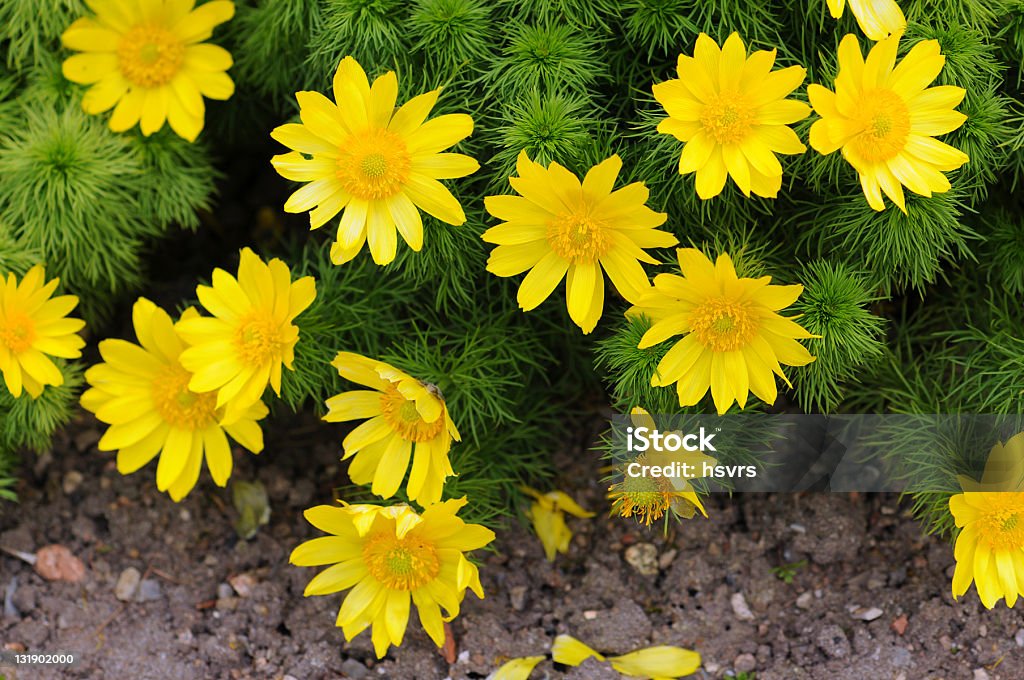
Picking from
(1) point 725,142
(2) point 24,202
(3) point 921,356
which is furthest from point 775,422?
(2) point 24,202

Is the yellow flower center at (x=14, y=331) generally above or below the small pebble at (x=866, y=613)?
above

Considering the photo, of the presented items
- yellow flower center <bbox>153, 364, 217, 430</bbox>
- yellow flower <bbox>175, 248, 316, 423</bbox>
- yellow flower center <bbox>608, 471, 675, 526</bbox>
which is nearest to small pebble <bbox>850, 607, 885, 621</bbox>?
yellow flower center <bbox>608, 471, 675, 526</bbox>

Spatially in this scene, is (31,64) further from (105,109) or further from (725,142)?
(725,142)

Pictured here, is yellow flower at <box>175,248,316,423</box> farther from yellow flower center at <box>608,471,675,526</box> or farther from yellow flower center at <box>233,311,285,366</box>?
yellow flower center at <box>608,471,675,526</box>

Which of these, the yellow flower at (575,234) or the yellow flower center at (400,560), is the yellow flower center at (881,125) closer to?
the yellow flower at (575,234)

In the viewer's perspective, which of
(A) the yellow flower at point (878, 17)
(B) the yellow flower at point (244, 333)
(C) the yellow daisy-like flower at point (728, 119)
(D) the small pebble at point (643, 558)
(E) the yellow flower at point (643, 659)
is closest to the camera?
(C) the yellow daisy-like flower at point (728, 119)

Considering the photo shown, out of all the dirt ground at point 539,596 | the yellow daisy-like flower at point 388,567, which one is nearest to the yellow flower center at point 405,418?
the yellow daisy-like flower at point 388,567
